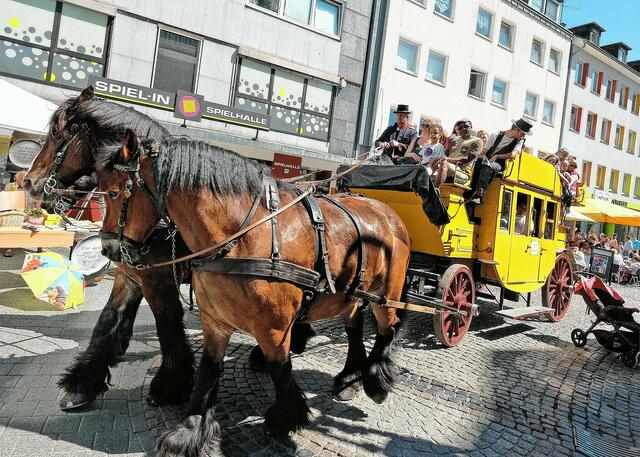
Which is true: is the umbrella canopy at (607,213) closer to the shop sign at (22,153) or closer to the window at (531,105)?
the window at (531,105)

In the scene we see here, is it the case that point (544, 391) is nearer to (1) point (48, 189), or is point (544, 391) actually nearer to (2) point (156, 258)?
(2) point (156, 258)

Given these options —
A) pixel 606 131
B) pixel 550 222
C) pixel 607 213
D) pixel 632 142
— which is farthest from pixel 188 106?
pixel 632 142

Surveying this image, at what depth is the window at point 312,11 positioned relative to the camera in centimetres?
1447

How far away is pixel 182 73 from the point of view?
13031 mm

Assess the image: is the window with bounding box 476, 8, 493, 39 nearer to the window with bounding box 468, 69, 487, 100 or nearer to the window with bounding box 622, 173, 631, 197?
the window with bounding box 468, 69, 487, 100

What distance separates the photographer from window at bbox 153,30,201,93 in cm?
1266

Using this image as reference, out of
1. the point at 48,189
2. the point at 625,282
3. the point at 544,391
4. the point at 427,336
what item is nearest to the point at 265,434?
the point at 48,189

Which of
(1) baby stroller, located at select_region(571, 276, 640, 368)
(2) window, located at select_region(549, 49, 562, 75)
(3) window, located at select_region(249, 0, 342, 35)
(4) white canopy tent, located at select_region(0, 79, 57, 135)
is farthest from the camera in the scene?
(2) window, located at select_region(549, 49, 562, 75)

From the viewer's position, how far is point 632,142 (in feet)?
98.2

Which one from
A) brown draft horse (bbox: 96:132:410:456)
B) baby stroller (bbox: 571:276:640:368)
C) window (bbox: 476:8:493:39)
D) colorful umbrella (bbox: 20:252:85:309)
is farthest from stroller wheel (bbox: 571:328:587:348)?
window (bbox: 476:8:493:39)

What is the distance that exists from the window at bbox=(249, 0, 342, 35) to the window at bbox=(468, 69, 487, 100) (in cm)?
756

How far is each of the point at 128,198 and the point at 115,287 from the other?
3.92ft

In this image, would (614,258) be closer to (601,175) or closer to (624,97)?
(601,175)

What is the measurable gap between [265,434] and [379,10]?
16.6m
